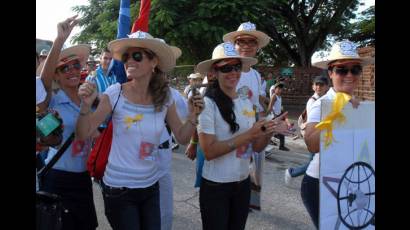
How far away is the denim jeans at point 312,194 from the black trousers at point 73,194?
1453 millimetres

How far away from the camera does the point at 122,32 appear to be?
3104 millimetres

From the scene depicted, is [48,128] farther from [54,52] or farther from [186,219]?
[186,219]

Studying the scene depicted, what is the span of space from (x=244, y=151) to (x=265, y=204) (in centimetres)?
234

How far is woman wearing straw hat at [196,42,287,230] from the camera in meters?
2.35

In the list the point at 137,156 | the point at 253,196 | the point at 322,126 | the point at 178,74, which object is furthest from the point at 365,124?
the point at 178,74

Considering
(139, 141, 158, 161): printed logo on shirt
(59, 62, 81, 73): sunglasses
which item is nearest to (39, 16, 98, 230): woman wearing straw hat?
(59, 62, 81, 73): sunglasses

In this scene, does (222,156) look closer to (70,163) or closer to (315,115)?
(315,115)

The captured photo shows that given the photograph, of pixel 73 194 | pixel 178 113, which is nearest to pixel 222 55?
pixel 178 113

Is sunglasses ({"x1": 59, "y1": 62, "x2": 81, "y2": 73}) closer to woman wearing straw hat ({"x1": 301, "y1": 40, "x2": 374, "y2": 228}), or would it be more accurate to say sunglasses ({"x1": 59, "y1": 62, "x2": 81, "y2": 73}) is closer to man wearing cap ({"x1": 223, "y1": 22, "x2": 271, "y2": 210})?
woman wearing straw hat ({"x1": 301, "y1": 40, "x2": 374, "y2": 228})

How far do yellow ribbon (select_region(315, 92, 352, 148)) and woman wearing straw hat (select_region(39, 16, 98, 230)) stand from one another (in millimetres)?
1462

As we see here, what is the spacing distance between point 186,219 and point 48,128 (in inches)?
98.0

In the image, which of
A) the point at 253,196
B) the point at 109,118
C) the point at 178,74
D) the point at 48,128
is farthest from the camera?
the point at 178,74

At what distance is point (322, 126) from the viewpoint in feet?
6.69

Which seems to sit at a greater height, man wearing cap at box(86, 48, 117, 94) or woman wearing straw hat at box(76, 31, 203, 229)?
man wearing cap at box(86, 48, 117, 94)
